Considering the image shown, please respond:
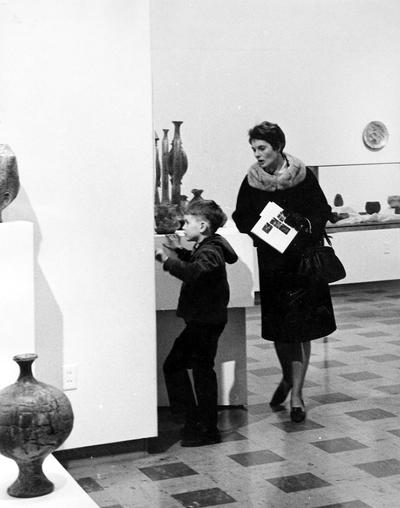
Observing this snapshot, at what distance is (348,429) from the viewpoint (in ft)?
18.2

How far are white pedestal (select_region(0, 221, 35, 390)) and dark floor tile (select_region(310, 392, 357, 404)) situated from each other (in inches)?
100

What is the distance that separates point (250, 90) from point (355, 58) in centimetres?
149

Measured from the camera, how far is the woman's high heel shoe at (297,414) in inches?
227

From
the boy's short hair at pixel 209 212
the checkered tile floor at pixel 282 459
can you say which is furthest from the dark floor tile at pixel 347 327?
the boy's short hair at pixel 209 212

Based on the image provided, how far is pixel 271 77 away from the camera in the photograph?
430 inches

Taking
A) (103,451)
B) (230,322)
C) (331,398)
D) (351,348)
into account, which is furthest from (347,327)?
(103,451)

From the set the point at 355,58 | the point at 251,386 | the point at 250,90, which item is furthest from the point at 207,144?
the point at 251,386

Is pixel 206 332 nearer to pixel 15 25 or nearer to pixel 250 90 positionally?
pixel 15 25

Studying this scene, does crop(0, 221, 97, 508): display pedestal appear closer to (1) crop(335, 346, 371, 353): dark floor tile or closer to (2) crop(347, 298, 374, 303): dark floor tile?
(1) crop(335, 346, 371, 353): dark floor tile

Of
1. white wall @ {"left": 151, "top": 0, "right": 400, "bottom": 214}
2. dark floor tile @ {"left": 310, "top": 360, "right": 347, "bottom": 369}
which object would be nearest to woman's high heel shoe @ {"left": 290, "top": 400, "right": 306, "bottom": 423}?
dark floor tile @ {"left": 310, "top": 360, "right": 347, "bottom": 369}

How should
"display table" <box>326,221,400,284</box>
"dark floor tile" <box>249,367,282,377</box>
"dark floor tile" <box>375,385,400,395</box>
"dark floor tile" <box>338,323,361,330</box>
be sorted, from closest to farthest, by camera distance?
"dark floor tile" <box>375,385,400,395</box> → "dark floor tile" <box>249,367,282,377</box> → "dark floor tile" <box>338,323,361,330</box> → "display table" <box>326,221,400,284</box>

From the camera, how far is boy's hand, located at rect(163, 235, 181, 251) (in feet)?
18.2

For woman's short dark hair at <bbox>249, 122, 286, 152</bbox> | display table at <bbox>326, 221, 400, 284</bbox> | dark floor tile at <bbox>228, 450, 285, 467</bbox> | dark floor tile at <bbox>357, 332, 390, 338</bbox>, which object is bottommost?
dark floor tile at <bbox>228, 450, 285, 467</bbox>

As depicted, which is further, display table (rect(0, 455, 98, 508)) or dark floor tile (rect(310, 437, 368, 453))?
dark floor tile (rect(310, 437, 368, 453))
